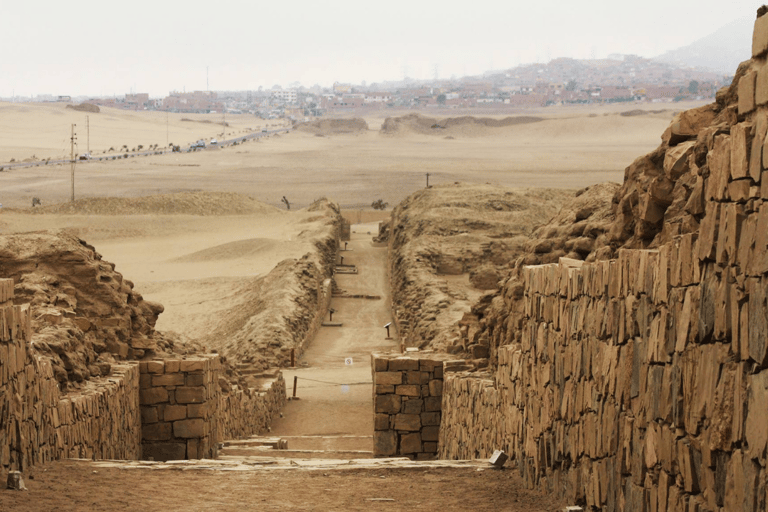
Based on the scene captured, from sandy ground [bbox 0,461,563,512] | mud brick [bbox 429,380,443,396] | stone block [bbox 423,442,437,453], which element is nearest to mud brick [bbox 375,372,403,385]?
mud brick [bbox 429,380,443,396]

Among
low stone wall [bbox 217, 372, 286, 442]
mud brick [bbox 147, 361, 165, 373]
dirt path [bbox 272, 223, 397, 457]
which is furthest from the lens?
dirt path [bbox 272, 223, 397, 457]

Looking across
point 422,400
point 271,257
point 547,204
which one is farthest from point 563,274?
point 547,204

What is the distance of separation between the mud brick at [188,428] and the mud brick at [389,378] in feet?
8.26

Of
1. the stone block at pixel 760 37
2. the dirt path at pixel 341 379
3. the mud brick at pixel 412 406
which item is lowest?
the dirt path at pixel 341 379

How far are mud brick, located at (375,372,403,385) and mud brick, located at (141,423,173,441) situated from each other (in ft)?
9.37

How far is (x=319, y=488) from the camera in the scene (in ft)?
26.7

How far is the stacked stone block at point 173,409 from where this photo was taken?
12.2 meters

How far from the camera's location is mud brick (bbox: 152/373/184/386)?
479 inches

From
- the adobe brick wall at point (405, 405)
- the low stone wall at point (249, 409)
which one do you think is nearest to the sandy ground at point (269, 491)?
the adobe brick wall at point (405, 405)

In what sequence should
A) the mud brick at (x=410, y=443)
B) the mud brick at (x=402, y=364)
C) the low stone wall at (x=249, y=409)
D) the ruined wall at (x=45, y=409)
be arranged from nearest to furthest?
the ruined wall at (x=45, y=409) → the mud brick at (x=402, y=364) → the mud brick at (x=410, y=443) → the low stone wall at (x=249, y=409)

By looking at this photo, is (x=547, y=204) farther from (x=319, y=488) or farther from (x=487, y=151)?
(x=487, y=151)

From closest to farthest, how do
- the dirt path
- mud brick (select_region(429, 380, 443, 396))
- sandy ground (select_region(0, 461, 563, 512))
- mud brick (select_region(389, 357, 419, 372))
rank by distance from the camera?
sandy ground (select_region(0, 461, 563, 512)), mud brick (select_region(429, 380, 443, 396)), mud brick (select_region(389, 357, 419, 372)), the dirt path

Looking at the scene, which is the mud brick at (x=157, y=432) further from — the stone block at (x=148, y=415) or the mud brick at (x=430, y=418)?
the mud brick at (x=430, y=418)

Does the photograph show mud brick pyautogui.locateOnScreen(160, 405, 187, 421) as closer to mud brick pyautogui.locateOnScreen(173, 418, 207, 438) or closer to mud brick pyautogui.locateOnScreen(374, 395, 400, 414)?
mud brick pyautogui.locateOnScreen(173, 418, 207, 438)
